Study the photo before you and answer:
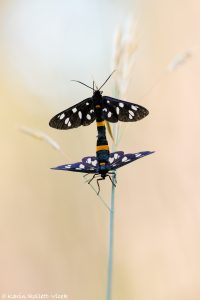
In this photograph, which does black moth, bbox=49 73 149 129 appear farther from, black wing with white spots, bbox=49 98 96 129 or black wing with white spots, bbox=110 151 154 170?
black wing with white spots, bbox=110 151 154 170

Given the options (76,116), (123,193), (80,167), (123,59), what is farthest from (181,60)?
(123,193)

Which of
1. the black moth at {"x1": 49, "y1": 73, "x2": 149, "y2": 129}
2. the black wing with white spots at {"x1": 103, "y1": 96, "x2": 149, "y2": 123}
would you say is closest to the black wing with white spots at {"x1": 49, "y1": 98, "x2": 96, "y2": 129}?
the black moth at {"x1": 49, "y1": 73, "x2": 149, "y2": 129}

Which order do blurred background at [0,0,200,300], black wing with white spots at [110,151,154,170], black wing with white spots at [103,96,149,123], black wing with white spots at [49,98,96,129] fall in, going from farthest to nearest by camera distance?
1. blurred background at [0,0,200,300]
2. black wing with white spots at [49,98,96,129]
3. black wing with white spots at [103,96,149,123]
4. black wing with white spots at [110,151,154,170]

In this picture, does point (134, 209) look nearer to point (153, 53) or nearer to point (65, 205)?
point (65, 205)

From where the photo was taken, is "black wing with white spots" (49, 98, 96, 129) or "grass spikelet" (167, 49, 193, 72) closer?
"grass spikelet" (167, 49, 193, 72)

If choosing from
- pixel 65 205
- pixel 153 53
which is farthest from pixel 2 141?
pixel 153 53

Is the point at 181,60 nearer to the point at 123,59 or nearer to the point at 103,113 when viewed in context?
the point at 123,59

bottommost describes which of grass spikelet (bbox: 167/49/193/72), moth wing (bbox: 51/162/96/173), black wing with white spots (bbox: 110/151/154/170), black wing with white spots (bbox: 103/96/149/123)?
moth wing (bbox: 51/162/96/173)
